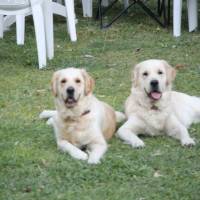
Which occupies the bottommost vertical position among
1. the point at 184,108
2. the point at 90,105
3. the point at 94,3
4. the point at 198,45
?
the point at 94,3

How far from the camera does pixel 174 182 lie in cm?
442

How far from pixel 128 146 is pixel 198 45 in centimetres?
438

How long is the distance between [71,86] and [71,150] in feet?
1.66

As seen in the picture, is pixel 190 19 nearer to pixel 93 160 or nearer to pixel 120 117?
pixel 120 117

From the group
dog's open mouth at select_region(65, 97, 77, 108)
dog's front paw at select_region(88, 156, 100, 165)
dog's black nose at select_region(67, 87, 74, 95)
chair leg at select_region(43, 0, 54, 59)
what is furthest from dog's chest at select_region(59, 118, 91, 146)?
chair leg at select_region(43, 0, 54, 59)

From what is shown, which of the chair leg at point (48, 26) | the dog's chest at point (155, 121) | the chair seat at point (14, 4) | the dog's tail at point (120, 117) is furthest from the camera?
the chair leg at point (48, 26)

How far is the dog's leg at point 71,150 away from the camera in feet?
16.2

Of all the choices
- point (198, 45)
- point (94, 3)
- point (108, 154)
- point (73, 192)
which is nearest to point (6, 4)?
point (198, 45)

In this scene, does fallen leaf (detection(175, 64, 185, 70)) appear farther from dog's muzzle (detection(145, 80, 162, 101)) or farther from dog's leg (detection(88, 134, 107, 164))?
dog's leg (detection(88, 134, 107, 164))

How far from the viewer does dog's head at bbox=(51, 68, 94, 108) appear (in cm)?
513

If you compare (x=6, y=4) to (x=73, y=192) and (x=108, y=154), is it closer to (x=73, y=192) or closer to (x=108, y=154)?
(x=108, y=154)

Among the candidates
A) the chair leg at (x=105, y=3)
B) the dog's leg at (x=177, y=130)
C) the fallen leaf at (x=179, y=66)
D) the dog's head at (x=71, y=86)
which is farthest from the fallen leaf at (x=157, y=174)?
the chair leg at (x=105, y=3)

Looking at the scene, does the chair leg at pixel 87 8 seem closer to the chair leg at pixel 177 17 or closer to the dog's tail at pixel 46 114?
the chair leg at pixel 177 17

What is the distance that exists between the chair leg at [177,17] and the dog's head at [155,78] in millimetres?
4557
